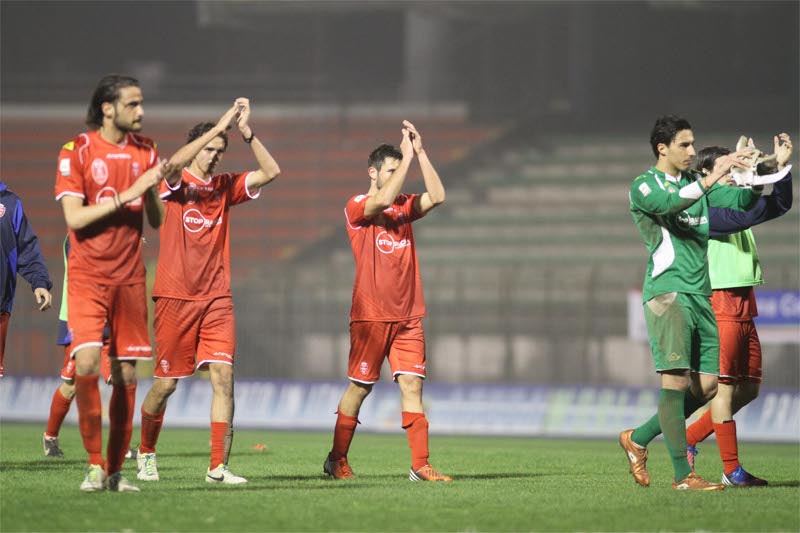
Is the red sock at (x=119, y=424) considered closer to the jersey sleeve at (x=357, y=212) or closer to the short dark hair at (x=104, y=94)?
the short dark hair at (x=104, y=94)

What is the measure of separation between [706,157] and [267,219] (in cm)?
2147

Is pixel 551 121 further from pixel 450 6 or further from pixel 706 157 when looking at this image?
pixel 706 157

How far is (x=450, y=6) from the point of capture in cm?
3069

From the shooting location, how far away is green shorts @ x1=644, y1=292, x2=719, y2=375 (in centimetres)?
874

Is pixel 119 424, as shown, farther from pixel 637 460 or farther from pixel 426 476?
pixel 637 460

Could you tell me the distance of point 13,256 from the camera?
36.1 feet

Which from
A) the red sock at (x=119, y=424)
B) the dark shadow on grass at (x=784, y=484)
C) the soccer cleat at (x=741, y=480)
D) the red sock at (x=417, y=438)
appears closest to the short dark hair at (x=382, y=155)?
the red sock at (x=417, y=438)

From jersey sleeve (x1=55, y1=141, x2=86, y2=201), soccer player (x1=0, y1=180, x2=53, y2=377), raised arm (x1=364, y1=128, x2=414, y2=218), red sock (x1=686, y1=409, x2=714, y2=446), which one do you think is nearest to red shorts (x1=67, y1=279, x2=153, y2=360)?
jersey sleeve (x1=55, y1=141, x2=86, y2=201)

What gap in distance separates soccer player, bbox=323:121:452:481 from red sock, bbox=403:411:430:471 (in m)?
0.06

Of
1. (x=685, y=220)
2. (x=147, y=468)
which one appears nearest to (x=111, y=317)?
(x=147, y=468)

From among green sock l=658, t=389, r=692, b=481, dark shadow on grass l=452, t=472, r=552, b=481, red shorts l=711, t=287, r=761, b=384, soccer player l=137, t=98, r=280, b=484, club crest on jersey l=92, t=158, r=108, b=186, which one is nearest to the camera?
club crest on jersey l=92, t=158, r=108, b=186

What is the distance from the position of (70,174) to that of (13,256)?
3468mm

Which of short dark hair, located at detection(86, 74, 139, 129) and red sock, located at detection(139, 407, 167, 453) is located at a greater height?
short dark hair, located at detection(86, 74, 139, 129)

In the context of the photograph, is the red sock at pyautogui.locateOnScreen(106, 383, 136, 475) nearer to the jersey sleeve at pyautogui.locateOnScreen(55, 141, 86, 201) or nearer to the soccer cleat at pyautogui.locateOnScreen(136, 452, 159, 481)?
the jersey sleeve at pyautogui.locateOnScreen(55, 141, 86, 201)
